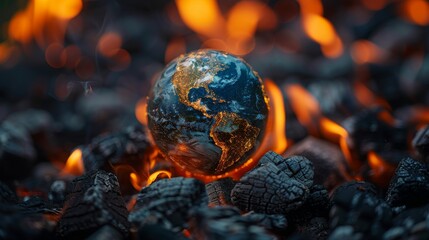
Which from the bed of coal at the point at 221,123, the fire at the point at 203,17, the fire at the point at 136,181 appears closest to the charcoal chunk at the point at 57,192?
the bed of coal at the point at 221,123

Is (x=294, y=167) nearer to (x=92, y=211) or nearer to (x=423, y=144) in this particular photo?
(x=423, y=144)

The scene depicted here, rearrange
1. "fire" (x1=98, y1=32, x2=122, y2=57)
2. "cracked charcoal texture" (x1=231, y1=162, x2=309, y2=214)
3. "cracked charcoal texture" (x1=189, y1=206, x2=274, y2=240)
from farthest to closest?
1. "fire" (x1=98, y1=32, x2=122, y2=57)
2. "cracked charcoal texture" (x1=231, y1=162, x2=309, y2=214)
3. "cracked charcoal texture" (x1=189, y1=206, x2=274, y2=240)

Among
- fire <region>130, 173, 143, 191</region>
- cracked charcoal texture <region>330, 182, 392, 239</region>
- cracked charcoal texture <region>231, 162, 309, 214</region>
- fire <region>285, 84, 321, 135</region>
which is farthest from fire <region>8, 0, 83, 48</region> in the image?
cracked charcoal texture <region>330, 182, 392, 239</region>

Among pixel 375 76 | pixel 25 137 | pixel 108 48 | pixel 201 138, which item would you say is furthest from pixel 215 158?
pixel 108 48

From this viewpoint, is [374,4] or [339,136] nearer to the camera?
[339,136]

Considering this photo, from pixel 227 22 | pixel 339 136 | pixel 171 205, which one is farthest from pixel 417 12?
pixel 171 205

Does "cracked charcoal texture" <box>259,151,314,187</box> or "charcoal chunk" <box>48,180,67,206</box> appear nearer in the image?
"cracked charcoal texture" <box>259,151,314,187</box>

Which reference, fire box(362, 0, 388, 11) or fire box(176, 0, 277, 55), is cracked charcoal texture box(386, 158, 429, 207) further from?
fire box(362, 0, 388, 11)

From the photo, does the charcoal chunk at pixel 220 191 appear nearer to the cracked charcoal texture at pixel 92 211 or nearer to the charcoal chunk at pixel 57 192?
the cracked charcoal texture at pixel 92 211
